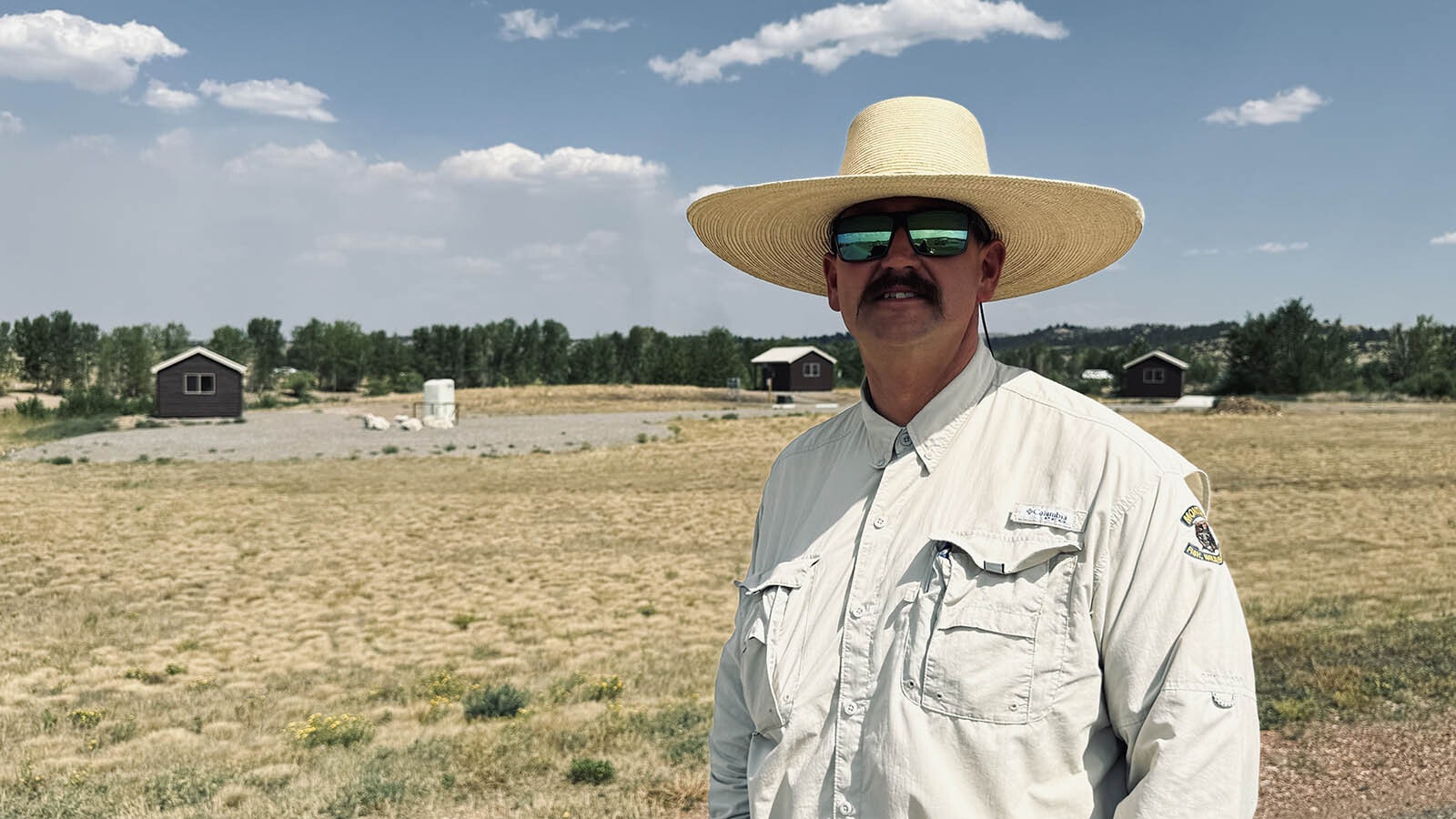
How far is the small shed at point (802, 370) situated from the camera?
2603 inches

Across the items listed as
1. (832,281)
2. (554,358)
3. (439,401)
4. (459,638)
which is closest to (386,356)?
(554,358)

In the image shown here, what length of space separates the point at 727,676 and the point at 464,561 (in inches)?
512

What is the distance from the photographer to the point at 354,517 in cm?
1839

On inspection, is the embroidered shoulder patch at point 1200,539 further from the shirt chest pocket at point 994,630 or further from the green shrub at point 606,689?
the green shrub at point 606,689

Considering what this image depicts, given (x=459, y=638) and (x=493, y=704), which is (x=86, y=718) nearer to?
(x=493, y=704)

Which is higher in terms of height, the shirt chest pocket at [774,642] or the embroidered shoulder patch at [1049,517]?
the embroidered shoulder patch at [1049,517]

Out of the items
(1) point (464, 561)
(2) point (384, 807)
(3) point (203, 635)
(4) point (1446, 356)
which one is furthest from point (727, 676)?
(4) point (1446, 356)

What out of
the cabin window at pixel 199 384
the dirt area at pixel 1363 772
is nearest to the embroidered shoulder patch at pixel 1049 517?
the dirt area at pixel 1363 772

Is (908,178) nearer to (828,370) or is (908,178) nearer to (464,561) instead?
(464,561)

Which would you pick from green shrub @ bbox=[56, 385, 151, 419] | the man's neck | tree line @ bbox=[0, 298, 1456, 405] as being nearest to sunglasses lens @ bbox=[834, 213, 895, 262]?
the man's neck

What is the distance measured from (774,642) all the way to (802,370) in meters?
64.4

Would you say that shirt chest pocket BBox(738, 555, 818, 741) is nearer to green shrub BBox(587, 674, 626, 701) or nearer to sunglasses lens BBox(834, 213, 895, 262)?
sunglasses lens BBox(834, 213, 895, 262)

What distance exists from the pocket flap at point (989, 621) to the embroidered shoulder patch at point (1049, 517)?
167mm

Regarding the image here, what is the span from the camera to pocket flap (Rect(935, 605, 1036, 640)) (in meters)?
1.82
